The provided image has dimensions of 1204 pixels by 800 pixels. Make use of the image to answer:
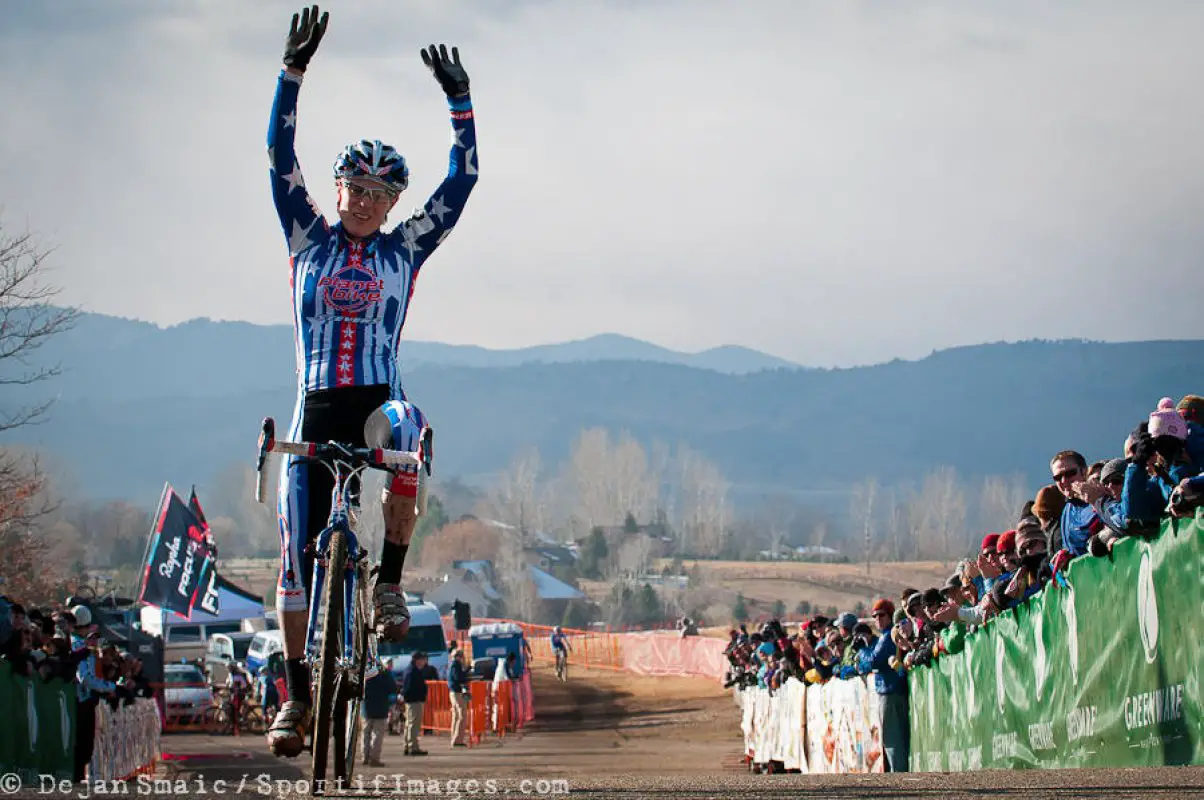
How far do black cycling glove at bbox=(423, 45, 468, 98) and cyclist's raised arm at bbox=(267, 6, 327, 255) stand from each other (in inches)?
26.5

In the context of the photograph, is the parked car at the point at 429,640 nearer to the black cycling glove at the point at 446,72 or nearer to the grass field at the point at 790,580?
the black cycling glove at the point at 446,72

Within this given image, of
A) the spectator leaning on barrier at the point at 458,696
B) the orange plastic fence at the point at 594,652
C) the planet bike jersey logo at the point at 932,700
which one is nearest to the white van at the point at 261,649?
the spectator leaning on barrier at the point at 458,696

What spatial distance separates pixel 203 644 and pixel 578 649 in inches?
979

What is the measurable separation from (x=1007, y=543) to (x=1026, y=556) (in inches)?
45.5

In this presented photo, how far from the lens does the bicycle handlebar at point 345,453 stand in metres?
8.64

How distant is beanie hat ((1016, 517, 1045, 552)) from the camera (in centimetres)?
1302

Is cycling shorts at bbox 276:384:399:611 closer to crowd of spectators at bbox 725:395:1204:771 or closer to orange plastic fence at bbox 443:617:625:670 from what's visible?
crowd of spectators at bbox 725:395:1204:771

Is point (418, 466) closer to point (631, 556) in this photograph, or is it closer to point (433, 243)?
point (433, 243)

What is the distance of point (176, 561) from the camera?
32.7 meters

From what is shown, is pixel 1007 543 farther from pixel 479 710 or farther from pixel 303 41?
pixel 479 710

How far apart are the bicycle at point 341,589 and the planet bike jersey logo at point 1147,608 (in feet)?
13.6

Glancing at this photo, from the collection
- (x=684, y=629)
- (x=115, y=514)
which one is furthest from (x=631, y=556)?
(x=684, y=629)

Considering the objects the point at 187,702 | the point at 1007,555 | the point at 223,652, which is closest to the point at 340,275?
the point at 1007,555

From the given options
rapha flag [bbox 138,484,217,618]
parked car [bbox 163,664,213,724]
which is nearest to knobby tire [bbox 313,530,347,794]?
rapha flag [bbox 138,484,217,618]
